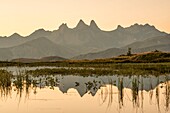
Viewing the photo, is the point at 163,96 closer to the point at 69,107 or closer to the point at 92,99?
the point at 92,99

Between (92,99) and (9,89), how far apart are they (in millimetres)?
10642

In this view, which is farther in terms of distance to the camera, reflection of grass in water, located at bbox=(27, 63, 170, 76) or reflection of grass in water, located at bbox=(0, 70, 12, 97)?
reflection of grass in water, located at bbox=(27, 63, 170, 76)

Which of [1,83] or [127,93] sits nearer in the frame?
[127,93]

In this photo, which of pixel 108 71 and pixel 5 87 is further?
pixel 108 71

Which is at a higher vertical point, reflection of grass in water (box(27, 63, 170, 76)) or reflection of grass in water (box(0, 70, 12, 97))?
reflection of grass in water (box(27, 63, 170, 76))

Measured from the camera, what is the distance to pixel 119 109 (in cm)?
2789

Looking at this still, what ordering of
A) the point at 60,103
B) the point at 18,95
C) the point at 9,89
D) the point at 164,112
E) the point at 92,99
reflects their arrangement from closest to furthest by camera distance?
the point at 164,112
the point at 60,103
the point at 92,99
the point at 18,95
the point at 9,89

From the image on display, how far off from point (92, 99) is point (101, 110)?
582cm

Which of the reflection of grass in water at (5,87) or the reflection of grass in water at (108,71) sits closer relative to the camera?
the reflection of grass in water at (5,87)

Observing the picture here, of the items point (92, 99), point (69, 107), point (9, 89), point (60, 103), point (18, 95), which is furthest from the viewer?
point (9, 89)

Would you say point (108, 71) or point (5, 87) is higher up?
point (108, 71)

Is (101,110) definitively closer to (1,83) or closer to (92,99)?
(92,99)

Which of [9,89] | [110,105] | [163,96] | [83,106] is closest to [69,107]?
[83,106]

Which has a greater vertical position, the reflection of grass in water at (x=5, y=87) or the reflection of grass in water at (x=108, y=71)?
the reflection of grass in water at (x=108, y=71)
